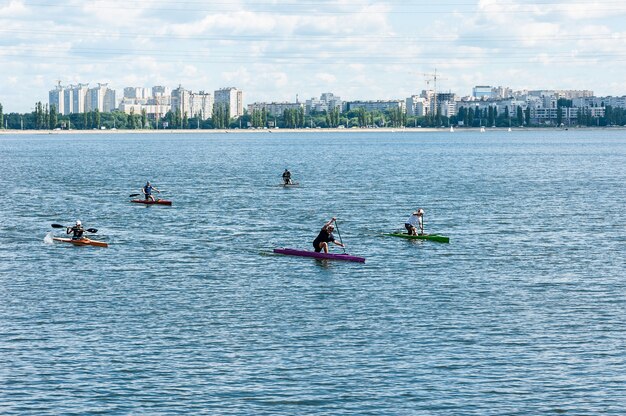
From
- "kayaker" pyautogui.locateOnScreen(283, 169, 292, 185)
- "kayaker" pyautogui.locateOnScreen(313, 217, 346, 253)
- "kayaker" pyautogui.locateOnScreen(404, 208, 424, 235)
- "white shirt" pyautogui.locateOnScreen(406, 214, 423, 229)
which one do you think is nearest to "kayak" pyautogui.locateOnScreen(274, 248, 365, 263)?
"kayaker" pyautogui.locateOnScreen(313, 217, 346, 253)

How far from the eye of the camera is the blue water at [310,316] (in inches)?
1443

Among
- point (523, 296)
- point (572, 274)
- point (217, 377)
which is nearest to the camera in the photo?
point (217, 377)

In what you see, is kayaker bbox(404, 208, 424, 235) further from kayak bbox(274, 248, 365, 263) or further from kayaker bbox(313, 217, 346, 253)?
kayaker bbox(313, 217, 346, 253)

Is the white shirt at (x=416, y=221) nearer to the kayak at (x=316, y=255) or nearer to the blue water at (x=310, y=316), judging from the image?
the blue water at (x=310, y=316)

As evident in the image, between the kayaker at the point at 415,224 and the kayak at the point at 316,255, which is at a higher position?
the kayaker at the point at 415,224

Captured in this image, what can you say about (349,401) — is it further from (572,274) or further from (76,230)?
(76,230)

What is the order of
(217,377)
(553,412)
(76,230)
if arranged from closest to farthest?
(553,412) → (217,377) → (76,230)

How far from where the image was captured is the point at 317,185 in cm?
13725

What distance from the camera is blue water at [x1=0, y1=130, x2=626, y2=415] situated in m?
36.7

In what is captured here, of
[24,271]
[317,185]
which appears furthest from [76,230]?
[317,185]

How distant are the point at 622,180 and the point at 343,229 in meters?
79.4

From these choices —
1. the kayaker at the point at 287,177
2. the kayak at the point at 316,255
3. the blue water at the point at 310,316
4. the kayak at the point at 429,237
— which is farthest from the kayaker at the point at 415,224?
the kayaker at the point at 287,177

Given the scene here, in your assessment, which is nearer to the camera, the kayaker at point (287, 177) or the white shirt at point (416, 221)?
the white shirt at point (416, 221)

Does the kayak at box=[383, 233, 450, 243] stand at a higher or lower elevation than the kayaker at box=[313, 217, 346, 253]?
lower
